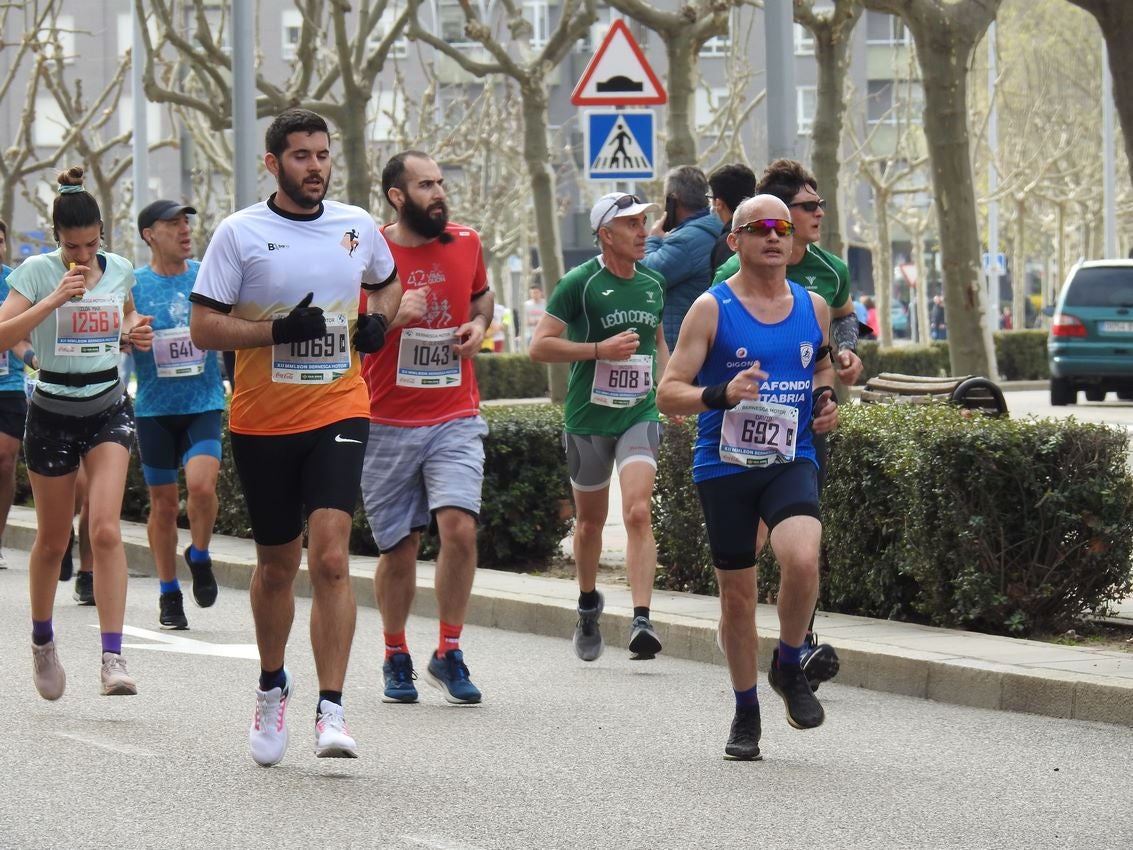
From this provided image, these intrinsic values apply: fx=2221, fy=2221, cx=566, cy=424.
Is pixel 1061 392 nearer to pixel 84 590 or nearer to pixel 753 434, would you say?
pixel 84 590

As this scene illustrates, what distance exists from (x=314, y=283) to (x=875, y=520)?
3338 millimetres

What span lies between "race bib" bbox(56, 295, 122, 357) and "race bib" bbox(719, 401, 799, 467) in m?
2.82

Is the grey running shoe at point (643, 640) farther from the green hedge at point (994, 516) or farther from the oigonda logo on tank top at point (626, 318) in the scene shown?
the oigonda logo on tank top at point (626, 318)

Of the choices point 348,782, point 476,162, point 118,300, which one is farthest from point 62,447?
point 476,162

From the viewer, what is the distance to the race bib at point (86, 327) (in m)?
8.52

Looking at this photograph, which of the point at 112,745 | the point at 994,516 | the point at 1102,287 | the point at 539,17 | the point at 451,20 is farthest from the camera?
the point at 451,20

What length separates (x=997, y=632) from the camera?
30.0 feet

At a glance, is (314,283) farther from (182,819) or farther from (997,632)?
(997,632)

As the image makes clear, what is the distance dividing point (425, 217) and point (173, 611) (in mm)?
3227

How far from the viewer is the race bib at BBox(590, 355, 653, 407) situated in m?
9.23

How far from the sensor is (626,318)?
30.3 ft

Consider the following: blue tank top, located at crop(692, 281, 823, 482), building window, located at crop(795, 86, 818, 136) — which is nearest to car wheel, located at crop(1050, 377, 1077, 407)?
blue tank top, located at crop(692, 281, 823, 482)

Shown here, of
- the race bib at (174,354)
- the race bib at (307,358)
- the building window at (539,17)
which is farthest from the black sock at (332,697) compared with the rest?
the building window at (539,17)

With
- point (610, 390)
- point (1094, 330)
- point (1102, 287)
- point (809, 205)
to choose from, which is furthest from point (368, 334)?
point (1102, 287)
